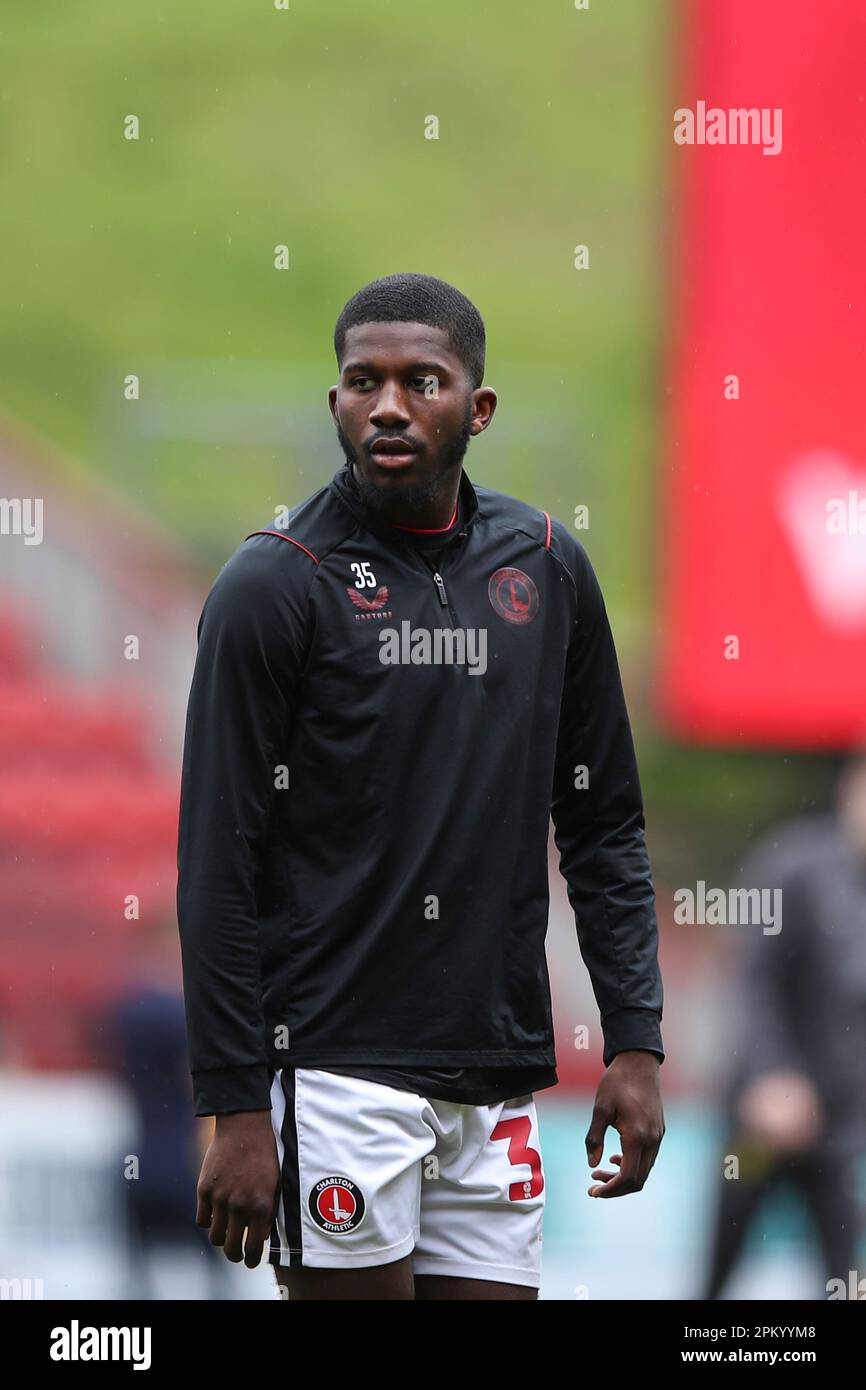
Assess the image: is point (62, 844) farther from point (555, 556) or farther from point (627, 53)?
point (627, 53)

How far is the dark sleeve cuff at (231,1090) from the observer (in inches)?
102

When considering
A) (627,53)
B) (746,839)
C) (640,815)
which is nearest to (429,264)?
(627,53)

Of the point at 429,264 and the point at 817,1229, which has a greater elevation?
the point at 429,264

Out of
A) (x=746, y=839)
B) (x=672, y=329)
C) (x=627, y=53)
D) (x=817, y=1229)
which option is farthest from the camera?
(x=627, y=53)

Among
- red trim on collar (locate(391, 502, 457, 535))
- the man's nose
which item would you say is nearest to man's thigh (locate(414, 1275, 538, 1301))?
red trim on collar (locate(391, 502, 457, 535))

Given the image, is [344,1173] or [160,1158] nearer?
[344,1173]

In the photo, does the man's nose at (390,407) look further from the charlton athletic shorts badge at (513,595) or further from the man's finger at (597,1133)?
the man's finger at (597,1133)

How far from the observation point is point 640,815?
305 centimetres

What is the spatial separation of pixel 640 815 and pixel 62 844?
29.4 ft

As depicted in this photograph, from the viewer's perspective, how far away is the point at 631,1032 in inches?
114

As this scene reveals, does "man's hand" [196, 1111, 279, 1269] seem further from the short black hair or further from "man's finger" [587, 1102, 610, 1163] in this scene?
the short black hair

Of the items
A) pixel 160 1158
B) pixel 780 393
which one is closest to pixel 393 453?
pixel 160 1158

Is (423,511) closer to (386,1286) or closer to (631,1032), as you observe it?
(631,1032)

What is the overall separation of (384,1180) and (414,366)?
1114 mm
